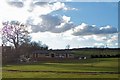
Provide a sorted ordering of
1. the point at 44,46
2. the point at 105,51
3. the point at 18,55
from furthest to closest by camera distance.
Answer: the point at 44,46, the point at 105,51, the point at 18,55

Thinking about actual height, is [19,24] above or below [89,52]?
above

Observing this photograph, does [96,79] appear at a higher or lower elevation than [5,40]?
lower

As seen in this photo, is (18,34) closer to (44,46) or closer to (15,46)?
(15,46)

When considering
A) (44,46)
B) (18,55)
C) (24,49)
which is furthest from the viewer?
(44,46)

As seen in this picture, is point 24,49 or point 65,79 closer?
point 65,79

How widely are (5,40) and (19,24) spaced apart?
4.80m

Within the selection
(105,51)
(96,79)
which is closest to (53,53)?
(105,51)

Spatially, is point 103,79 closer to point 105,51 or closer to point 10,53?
point 10,53

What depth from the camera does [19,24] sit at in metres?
67.3

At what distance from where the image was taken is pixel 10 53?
208ft

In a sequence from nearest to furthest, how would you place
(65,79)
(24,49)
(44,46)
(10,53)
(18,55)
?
(65,79) → (10,53) → (18,55) → (24,49) → (44,46)

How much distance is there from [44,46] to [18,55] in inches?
1189

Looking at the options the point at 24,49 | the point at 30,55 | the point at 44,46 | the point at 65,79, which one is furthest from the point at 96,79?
the point at 44,46

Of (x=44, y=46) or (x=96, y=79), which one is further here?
(x=44, y=46)
